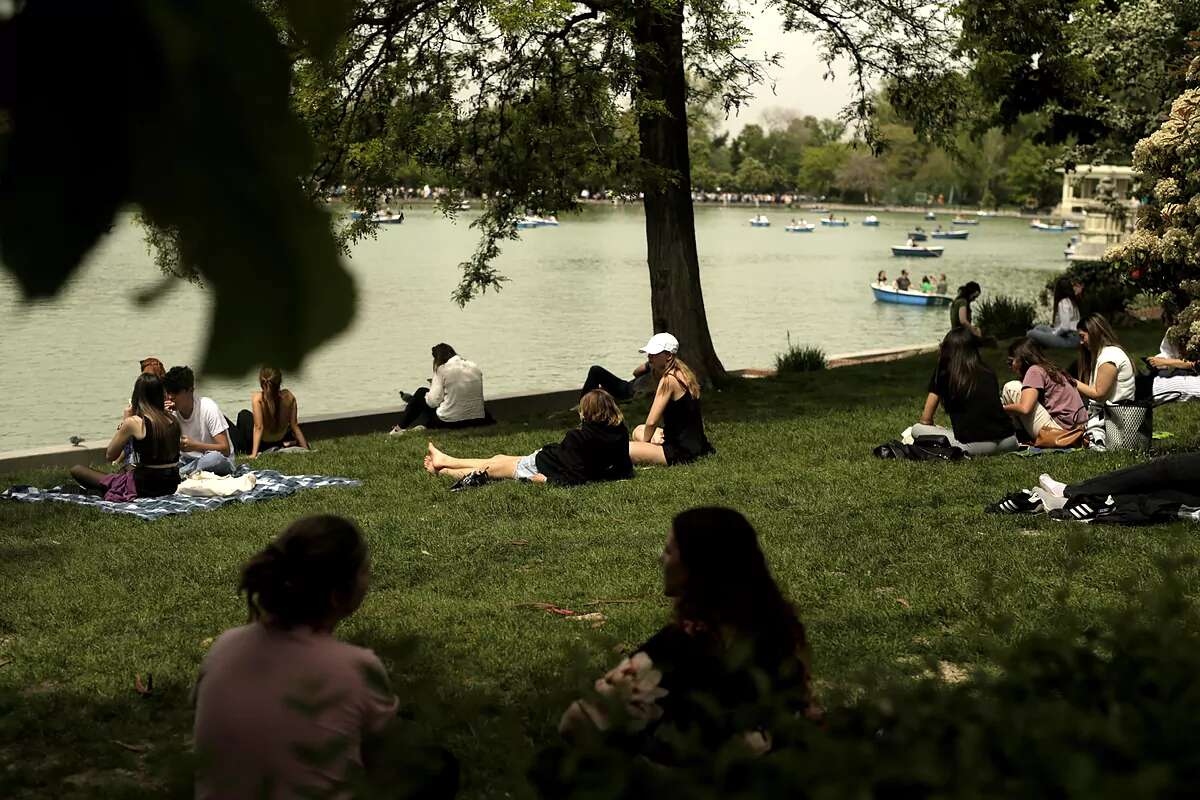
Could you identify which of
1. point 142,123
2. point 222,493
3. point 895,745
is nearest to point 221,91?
point 142,123

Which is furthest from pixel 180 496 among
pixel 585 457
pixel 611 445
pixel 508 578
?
pixel 508 578

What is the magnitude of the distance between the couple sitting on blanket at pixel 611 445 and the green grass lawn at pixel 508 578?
245mm

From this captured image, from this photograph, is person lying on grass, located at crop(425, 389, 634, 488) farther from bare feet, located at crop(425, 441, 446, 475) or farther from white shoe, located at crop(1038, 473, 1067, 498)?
white shoe, located at crop(1038, 473, 1067, 498)

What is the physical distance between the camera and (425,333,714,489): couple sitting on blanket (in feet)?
35.4

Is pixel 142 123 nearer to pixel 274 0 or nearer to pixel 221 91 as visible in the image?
pixel 221 91

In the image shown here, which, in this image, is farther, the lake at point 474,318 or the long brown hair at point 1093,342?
the long brown hair at point 1093,342

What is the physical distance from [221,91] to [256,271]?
244 millimetres

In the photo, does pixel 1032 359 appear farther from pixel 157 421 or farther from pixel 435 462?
pixel 157 421

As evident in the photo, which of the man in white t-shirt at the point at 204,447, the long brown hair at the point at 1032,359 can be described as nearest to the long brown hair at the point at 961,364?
the long brown hair at the point at 1032,359

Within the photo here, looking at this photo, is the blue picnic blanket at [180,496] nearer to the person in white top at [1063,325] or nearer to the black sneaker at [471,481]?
the black sneaker at [471,481]

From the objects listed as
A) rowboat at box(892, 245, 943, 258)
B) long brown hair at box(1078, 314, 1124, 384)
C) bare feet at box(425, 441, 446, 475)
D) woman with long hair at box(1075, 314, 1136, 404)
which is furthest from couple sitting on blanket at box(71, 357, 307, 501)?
rowboat at box(892, 245, 943, 258)

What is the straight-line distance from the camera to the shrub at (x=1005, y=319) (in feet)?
71.4

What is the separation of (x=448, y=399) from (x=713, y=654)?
440 inches

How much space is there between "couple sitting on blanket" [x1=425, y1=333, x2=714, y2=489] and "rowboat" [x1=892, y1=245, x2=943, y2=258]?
231 feet
